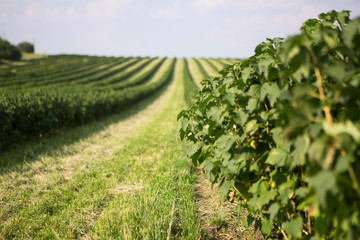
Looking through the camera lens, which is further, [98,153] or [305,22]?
[98,153]

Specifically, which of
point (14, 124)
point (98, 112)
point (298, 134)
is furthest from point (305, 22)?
point (98, 112)

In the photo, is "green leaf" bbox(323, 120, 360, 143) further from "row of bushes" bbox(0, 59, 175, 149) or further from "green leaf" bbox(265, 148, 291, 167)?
"row of bushes" bbox(0, 59, 175, 149)

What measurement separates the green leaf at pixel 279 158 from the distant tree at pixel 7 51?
72.5m

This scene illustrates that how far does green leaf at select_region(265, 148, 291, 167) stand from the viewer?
1352mm

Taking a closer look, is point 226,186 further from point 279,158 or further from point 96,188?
point 96,188

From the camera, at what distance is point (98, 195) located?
10.5 ft

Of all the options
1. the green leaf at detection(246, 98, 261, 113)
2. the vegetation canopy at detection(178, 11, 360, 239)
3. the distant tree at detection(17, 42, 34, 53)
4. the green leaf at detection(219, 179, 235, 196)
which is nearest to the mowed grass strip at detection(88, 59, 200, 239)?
the green leaf at detection(219, 179, 235, 196)

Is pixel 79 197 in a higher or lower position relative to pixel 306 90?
lower

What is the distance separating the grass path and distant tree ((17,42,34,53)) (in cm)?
9729

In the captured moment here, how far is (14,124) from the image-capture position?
6727mm

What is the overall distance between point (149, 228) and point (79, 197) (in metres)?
1.78

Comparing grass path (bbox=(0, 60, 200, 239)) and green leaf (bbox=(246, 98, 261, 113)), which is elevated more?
green leaf (bbox=(246, 98, 261, 113))

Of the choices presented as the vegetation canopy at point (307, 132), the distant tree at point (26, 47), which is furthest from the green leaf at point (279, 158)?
the distant tree at point (26, 47)

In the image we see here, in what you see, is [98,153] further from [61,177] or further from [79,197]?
[79,197]
